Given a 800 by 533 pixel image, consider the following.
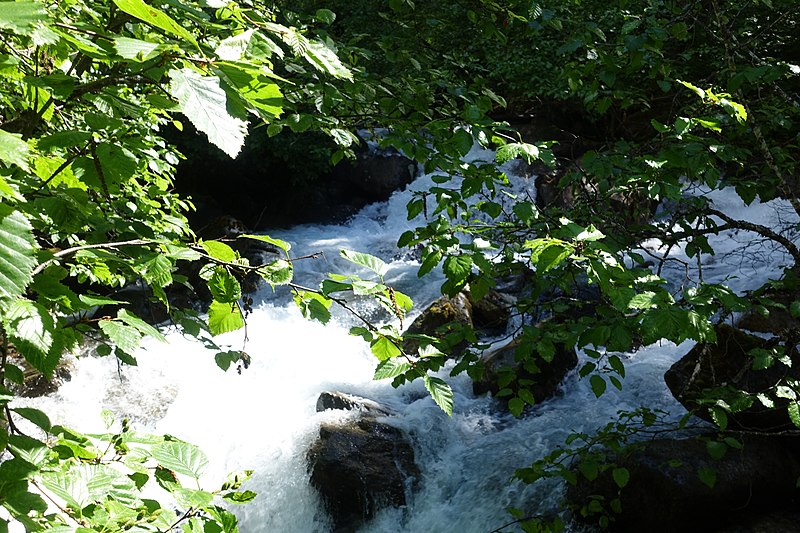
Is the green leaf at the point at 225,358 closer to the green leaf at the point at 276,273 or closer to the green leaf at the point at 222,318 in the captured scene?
the green leaf at the point at 222,318

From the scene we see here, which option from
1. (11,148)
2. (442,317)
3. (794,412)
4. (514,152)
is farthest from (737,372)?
(11,148)

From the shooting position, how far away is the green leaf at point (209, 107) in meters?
0.86

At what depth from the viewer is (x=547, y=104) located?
42.1 feet

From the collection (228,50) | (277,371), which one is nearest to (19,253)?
(228,50)

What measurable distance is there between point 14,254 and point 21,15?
31 cm

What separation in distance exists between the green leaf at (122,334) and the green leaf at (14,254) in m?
0.37

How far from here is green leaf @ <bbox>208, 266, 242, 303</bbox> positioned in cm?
134

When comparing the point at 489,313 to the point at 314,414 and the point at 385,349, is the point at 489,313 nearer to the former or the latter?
the point at 314,414

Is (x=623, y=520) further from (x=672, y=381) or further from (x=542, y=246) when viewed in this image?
(x=542, y=246)

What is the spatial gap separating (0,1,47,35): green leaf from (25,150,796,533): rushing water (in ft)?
13.7

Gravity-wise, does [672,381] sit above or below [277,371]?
above

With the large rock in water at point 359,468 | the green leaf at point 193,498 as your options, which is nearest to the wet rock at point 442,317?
the large rock in water at point 359,468

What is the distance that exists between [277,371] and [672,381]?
14.4 feet

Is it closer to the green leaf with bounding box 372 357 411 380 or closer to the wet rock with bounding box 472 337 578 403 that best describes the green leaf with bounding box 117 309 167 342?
the green leaf with bounding box 372 357 411 380
